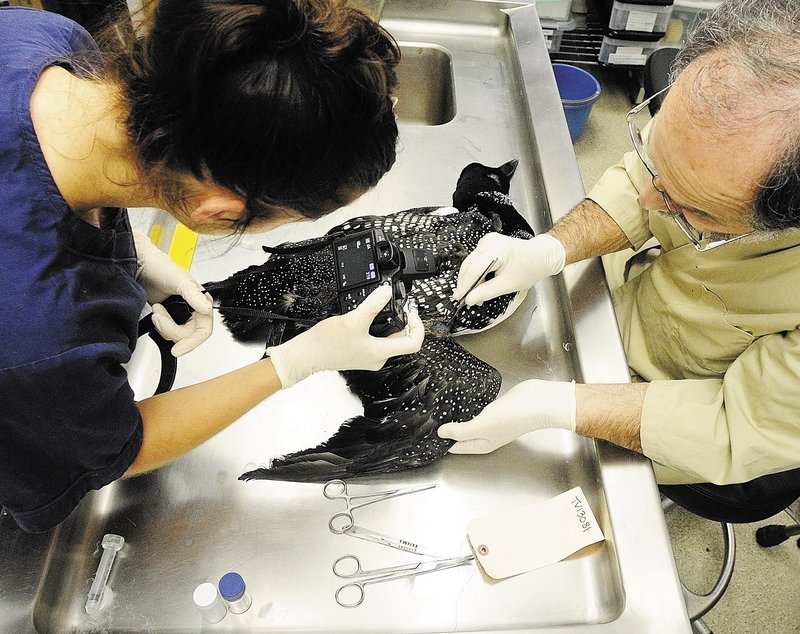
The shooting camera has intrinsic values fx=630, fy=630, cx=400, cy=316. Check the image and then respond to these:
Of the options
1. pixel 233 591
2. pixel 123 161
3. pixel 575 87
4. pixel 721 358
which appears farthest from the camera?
pixel 575 87

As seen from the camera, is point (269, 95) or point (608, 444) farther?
point (608, 444)

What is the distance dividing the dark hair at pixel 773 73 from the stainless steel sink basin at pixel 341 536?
0.45 meters

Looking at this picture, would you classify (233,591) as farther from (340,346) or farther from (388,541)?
(340,346)

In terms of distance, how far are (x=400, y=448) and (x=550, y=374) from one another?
1.27 feet

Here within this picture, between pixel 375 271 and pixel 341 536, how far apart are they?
47 cm

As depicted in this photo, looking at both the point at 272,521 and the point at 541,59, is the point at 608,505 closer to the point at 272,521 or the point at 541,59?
the point at 272,521

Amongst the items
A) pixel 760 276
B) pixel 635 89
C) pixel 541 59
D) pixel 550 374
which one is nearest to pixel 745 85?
pixel 760 276

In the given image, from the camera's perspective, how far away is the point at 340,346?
1112 millimetres

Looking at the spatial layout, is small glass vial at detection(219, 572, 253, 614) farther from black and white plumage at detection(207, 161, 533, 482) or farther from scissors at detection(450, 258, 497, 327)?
scissors at detection(450, 258, 497, 327)

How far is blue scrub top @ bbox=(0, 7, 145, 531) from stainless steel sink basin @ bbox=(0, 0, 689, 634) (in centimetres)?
20

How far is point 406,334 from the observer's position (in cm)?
118

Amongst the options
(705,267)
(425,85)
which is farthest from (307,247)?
(425,85)

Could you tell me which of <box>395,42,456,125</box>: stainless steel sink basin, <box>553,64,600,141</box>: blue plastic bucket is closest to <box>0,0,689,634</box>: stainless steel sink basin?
<box>395,42,456,125</box>: stainless steel sink basin

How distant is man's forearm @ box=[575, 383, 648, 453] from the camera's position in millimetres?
1113
